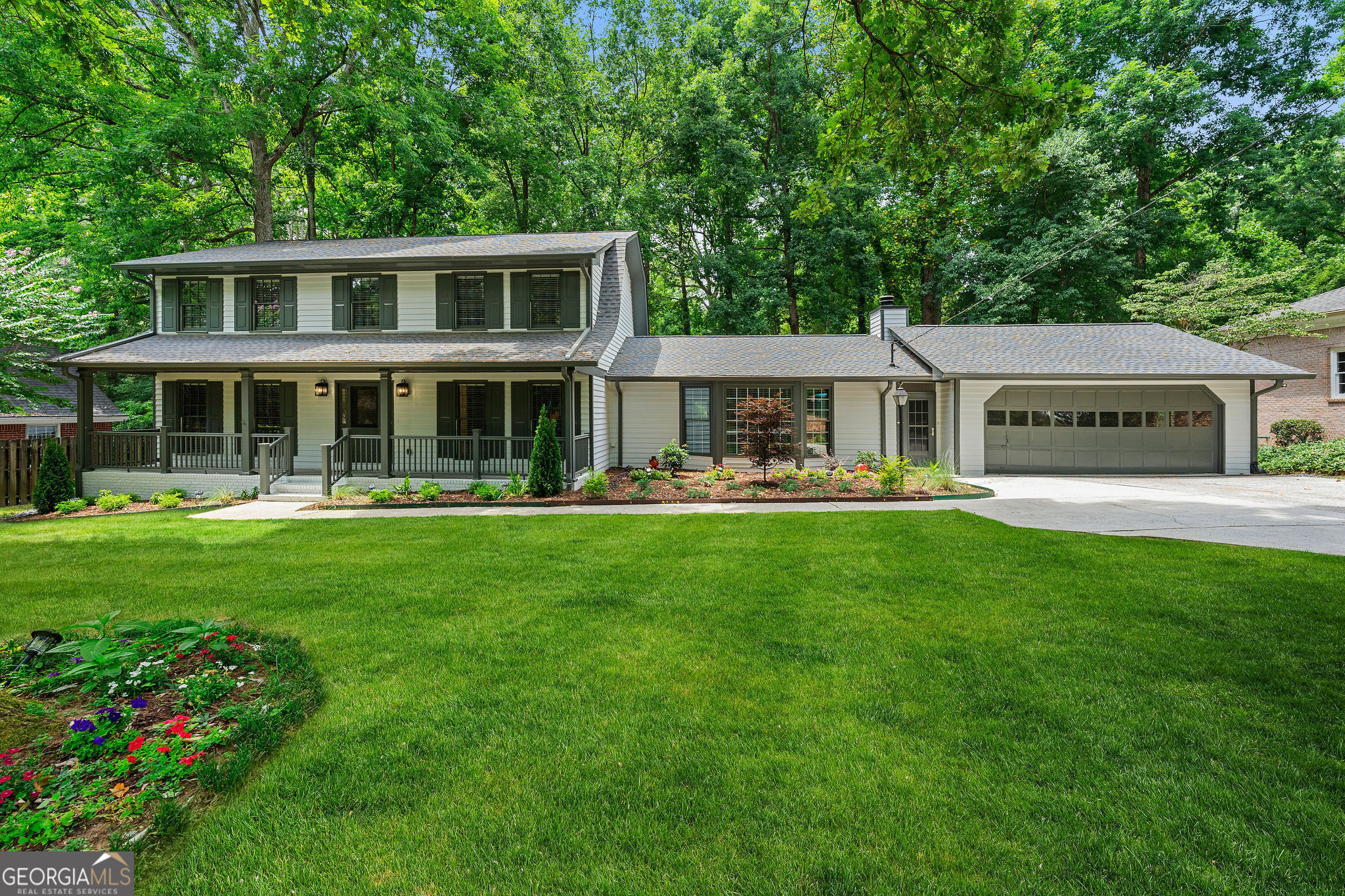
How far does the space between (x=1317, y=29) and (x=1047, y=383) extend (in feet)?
76.6

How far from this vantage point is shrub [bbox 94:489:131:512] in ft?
36.4

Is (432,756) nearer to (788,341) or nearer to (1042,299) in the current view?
(788,341)

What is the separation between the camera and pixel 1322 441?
16.2m

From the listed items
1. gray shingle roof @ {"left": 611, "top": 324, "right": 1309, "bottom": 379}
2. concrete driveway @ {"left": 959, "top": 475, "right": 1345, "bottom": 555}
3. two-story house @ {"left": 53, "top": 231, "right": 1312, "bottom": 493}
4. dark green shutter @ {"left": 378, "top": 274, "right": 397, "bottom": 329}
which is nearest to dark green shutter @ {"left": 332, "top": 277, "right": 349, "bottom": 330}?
two-story house @ {"left": 53, "top": 231, "right": 1312, "bottom": 493}

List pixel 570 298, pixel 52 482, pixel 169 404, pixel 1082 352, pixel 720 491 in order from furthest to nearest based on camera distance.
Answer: pixel 1082 352, pixel 169 404, pixel 570 298, pixel 720 491, pixel 52 482

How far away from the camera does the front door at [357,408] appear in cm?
1422

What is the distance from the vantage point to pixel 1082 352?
15922 millimetres

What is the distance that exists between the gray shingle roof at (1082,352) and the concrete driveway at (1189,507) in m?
2.78

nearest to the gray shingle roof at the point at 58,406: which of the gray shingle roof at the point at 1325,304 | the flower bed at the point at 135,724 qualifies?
the flower bed at the point at 135,724

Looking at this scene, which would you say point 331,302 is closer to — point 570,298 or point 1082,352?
point 570,298

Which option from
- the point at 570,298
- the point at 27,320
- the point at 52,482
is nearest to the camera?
the point at 27,320

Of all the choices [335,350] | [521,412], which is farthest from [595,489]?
[335,350]

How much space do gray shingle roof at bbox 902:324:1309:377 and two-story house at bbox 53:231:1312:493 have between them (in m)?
0.08

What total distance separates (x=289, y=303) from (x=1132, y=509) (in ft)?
60.5
